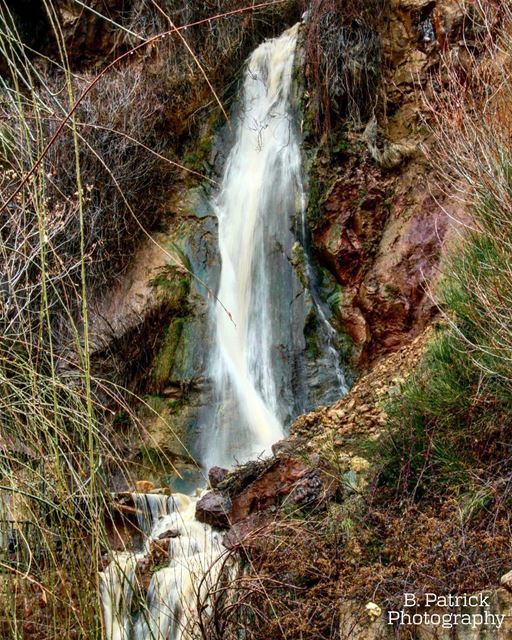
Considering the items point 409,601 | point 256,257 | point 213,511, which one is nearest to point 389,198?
point 256,257

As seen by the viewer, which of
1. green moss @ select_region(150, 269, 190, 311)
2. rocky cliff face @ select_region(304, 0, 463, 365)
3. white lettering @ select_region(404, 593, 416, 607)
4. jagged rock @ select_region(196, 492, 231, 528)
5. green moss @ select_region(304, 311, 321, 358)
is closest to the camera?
white lettering @ select_region(404, 593, 416, 607)

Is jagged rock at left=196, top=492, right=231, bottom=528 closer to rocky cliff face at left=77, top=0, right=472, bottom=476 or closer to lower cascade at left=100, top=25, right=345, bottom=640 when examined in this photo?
lower cascade at left=100, top=25, right=345, bottom=640

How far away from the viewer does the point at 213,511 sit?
5.46 metres

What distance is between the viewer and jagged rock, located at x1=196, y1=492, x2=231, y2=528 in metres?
5.41

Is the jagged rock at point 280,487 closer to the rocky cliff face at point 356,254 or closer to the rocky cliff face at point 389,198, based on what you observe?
the rocky cliff face at point 356,254

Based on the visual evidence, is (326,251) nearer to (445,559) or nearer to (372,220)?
(372,220)

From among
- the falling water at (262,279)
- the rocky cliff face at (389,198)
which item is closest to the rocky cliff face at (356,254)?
the rocky cliff face at (389,198)

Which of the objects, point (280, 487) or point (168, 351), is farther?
point (168, 351)

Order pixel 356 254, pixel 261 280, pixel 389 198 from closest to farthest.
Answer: pixel 356 254 < pixel 389 198 < pixel 261 280

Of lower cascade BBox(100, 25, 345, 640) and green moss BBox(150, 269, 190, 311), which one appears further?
green moss BBox(150, 269, 190, 311)

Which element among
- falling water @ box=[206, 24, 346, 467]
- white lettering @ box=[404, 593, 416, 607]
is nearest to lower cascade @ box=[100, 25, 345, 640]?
falling water @ box=[206, 24, 346, 467]

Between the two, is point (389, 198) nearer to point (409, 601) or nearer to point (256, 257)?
point (256, 257)

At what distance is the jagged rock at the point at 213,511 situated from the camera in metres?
5.41

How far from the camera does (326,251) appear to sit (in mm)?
8969
